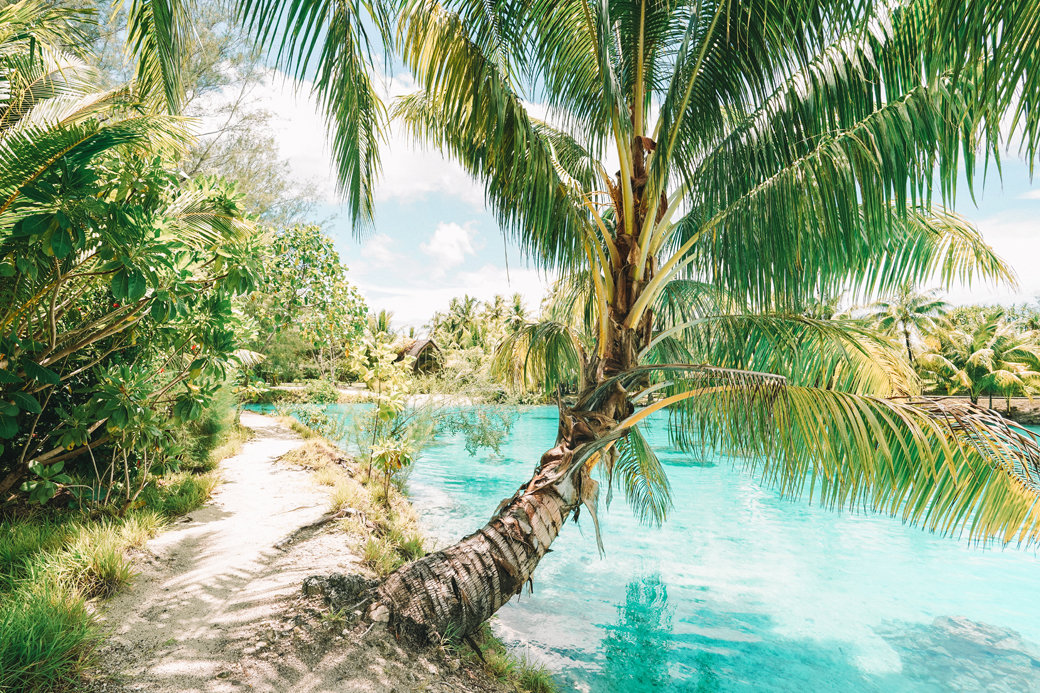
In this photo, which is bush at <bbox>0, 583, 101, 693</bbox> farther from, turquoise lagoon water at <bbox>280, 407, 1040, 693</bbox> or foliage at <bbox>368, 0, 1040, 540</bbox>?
turquoise lagoon water at <bbox>280, 407, 1040, 693</bbox>

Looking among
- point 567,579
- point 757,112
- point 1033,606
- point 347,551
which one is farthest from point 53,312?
point 1033,606

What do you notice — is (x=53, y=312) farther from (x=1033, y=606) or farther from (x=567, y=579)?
(x=1033, y=606)

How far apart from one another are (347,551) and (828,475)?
3.95m

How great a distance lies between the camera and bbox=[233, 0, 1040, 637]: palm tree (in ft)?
8.86

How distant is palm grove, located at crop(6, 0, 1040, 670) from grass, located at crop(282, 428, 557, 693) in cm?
52

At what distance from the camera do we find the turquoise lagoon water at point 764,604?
480 centimetres

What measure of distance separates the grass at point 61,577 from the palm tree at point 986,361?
27.4 meters

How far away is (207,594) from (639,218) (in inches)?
168

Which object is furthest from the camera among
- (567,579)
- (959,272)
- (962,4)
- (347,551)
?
(567,579)

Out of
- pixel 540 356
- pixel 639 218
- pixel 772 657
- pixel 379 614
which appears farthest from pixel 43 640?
pixel 772 657

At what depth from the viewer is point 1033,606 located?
705 cm

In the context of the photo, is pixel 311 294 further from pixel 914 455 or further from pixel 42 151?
pixel 914 455

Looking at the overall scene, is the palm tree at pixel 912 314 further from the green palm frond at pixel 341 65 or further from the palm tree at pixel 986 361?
the green palm frond at pixel 341 65

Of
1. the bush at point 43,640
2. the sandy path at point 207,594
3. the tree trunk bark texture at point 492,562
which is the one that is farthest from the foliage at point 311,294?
the bush at point 43,640
